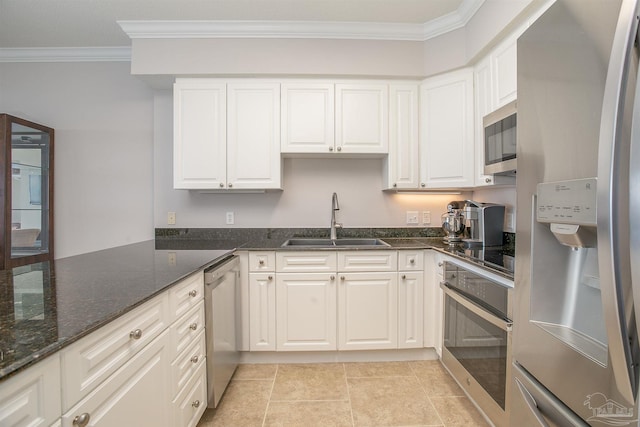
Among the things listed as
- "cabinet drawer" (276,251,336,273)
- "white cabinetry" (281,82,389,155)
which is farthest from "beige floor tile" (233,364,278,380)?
"white cabinetry" (281,82,389,155)

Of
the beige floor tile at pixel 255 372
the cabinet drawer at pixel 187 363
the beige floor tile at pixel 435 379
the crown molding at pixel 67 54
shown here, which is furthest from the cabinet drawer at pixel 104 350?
the crown molding at pixel 67 54

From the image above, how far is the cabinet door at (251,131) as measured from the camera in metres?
2.24

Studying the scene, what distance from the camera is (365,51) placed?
7.38 ft

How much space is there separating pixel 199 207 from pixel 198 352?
148 cm

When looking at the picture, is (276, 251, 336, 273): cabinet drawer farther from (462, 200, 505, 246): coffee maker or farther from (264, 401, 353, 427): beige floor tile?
(462, 200, 505, 246): coffee maker

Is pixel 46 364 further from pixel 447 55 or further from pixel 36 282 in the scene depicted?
pixel 447 55

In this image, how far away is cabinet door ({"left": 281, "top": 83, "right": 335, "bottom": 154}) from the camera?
225 cm

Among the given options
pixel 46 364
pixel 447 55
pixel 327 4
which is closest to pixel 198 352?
pixel 46 364

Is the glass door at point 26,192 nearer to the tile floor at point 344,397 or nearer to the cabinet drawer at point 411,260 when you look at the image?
the tile floor at point 344,397

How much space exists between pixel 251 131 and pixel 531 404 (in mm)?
2229

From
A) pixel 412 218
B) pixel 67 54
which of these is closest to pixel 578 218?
pixel 412 218

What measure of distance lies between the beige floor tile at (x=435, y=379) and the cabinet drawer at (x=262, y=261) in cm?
125

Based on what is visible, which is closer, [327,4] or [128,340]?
[128,340]

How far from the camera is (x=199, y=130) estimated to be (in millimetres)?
2234
